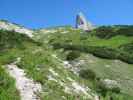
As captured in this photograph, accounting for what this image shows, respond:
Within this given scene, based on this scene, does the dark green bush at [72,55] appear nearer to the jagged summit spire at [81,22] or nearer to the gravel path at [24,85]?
the gravel path at [24,85]

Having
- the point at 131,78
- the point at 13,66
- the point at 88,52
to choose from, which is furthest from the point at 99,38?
the point at 13,66

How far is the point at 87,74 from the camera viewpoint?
108 feet

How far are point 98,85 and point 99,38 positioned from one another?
196 feet

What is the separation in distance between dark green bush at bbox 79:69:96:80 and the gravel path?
677 cm

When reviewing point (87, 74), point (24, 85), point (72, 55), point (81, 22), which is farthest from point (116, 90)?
point (81, 22)

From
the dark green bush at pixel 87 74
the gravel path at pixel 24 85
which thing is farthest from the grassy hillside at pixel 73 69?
the gravel path at pixel 24 85

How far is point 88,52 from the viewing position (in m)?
42.6

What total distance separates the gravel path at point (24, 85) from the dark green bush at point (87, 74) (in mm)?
6769

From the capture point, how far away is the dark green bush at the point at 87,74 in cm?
3257

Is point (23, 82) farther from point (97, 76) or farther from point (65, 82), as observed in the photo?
point (97, 76)

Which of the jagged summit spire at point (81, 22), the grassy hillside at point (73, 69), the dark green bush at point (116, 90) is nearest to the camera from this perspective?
the grassy hillside at point (73, 69)

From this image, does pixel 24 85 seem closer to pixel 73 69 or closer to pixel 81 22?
pixel 73 69

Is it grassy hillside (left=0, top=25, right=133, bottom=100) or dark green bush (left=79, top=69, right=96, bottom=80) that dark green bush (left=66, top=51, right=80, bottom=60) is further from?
dark green bush (left=79, top=69, right=96, bottom=80)

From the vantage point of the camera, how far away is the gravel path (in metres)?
24.0
